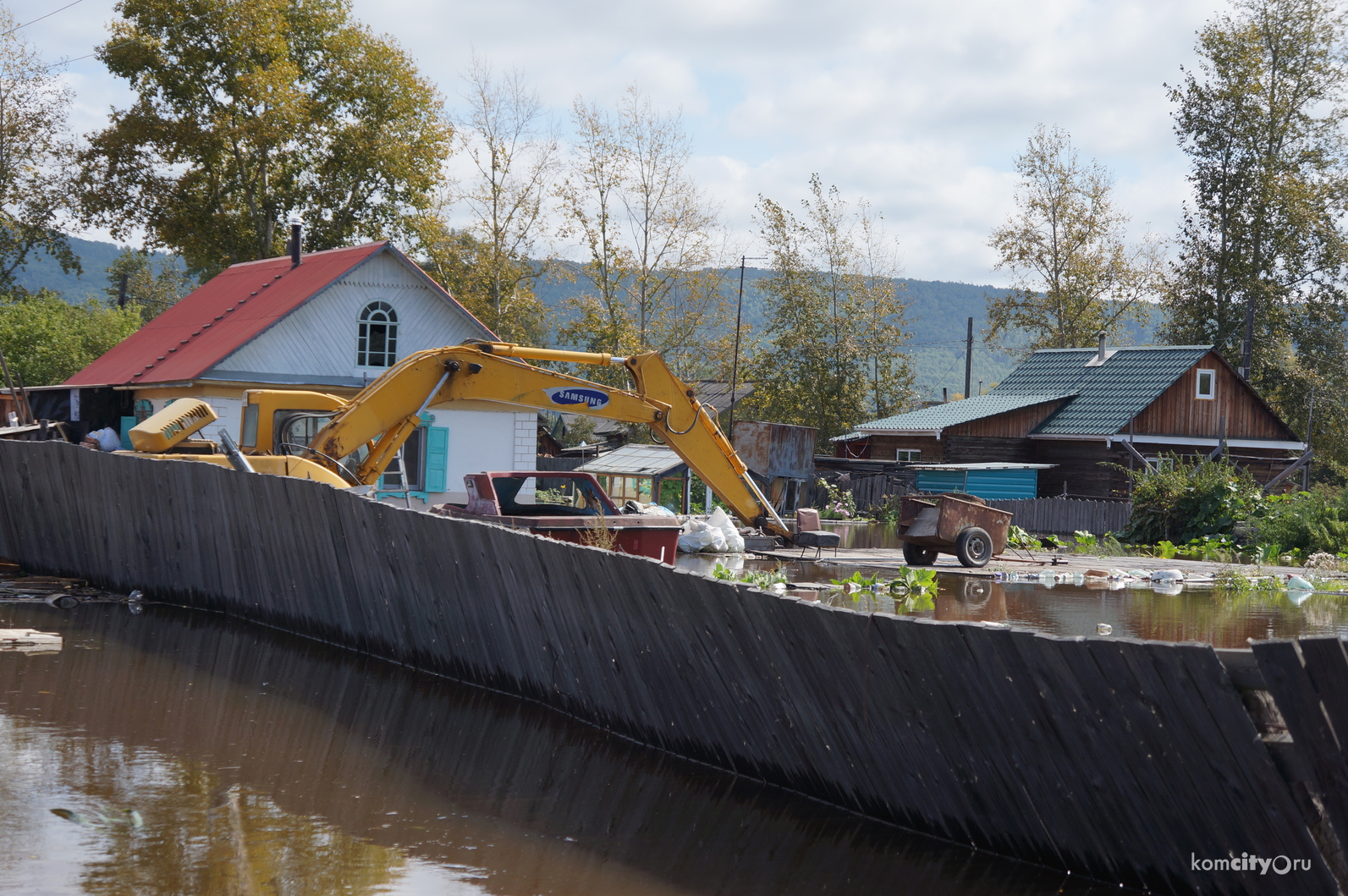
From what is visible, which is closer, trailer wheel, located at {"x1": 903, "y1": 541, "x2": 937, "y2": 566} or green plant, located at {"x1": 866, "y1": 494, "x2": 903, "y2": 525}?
trailer wheel, located at {"x1": 903, "y1": 541, "x2": 937, "y2": 566}

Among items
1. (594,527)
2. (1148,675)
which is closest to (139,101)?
(594,527)

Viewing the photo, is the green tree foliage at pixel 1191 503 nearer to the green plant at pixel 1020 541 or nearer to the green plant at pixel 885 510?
the green plant at pixel 1020 541

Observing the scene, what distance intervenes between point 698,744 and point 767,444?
24.4 meters

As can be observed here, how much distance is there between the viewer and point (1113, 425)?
37.9 meters

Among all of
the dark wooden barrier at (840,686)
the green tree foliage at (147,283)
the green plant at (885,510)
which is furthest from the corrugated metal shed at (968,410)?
the green tree foliage at (147,283)

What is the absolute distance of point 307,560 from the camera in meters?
11.1

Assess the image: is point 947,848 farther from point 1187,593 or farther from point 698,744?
point 1187,593

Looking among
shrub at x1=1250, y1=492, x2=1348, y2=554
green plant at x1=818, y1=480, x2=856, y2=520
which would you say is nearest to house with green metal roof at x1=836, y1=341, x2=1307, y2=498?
green plant at x1=818, y1=480, x2=856, y2=520

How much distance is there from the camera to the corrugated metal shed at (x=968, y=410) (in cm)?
3981

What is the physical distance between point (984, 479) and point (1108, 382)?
24.6 ft

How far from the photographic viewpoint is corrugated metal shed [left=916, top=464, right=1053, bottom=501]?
3572 centimetres

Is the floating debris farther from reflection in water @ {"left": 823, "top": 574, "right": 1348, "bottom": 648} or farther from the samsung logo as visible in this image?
the samsung logo

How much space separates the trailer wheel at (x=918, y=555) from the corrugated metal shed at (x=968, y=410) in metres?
18.8

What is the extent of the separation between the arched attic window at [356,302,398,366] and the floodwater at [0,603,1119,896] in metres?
16.2
